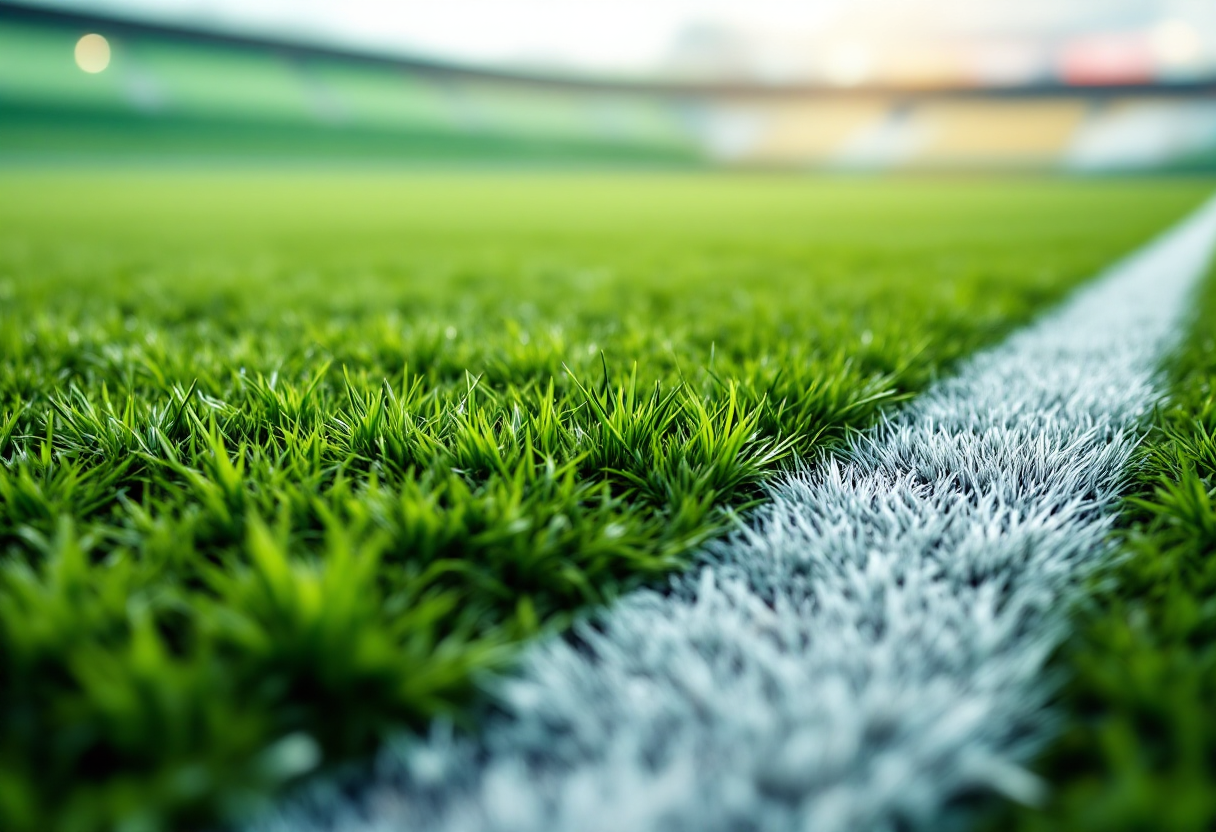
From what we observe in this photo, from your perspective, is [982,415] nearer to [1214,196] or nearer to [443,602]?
[443,602]

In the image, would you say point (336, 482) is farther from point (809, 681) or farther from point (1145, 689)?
point (1145, 689)

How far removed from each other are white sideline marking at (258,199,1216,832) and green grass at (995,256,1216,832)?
0.14 ft

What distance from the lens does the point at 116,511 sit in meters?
1.36

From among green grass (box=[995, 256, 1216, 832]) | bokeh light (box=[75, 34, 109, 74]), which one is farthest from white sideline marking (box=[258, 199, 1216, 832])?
bokeh light (box=[75, 34, 109, 74])

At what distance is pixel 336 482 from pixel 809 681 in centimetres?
88

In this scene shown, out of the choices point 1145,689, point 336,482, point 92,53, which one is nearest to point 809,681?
point 1145,689

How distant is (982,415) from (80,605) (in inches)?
83.3

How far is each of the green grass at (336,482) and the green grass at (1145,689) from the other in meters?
0.62

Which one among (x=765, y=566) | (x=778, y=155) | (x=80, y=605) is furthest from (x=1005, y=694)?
(x=778, y=155)

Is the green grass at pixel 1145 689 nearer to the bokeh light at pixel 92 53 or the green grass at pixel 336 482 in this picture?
the green grass at pixel 336 482

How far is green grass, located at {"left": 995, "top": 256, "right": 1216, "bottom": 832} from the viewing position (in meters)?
0.78

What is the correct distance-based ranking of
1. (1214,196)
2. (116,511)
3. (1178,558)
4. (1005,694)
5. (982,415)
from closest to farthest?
(1005,694) < (1178,558) < (116,511) < (982,415) < (1214,196)

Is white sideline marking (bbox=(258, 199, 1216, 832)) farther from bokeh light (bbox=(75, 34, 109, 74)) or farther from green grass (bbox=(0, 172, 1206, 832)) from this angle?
bokeh light (bbox=(75, 34, 109, 74))

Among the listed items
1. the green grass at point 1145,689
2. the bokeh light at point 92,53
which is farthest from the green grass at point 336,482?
the bokeh light at point 92,53
